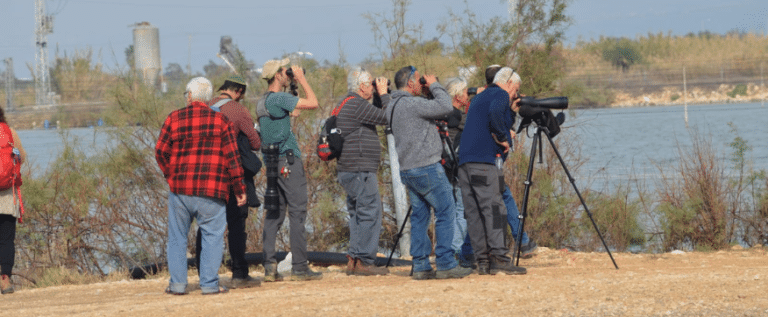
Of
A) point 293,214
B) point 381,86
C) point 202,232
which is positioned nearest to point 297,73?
point 381,86

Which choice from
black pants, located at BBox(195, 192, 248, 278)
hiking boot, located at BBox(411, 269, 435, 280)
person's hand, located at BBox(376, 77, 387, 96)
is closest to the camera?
black pants, located at BBox(195, 192, 248, 278)

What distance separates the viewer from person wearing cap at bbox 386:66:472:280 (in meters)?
7.32

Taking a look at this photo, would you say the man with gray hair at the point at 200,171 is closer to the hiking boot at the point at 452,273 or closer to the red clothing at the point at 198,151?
the red clothing at the point at 198,151

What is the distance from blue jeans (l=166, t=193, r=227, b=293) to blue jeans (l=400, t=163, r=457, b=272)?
1473 millimetres

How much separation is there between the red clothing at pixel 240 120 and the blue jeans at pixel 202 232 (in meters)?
0.63

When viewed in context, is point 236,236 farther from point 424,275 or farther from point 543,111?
point 543,111

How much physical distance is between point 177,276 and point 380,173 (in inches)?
161

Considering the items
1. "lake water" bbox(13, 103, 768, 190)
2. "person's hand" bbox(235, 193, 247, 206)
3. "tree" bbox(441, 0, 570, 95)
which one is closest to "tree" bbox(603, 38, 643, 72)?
"lake water" bbox(13, 103, 768, 190)

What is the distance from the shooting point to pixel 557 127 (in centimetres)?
802

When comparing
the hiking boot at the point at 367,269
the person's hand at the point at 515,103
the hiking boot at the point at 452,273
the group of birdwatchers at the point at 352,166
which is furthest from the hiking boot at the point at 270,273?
the person's hand at the point at 515,103

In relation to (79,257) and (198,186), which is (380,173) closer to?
(79,257)

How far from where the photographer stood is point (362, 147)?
7.86m

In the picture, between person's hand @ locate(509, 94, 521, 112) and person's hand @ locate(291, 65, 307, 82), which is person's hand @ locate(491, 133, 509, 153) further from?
person's hand @ locate(291, 65, 307, 82)

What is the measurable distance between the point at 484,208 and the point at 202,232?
2.19 metres
